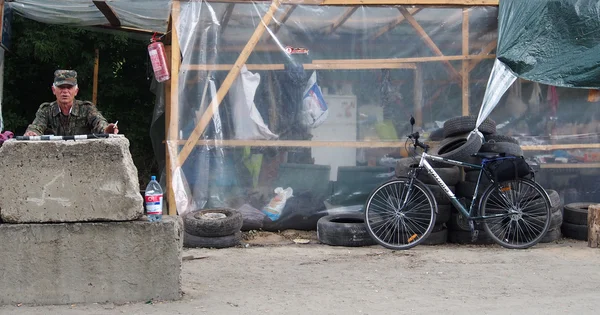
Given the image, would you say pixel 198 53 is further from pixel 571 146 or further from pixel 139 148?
pixel 571 146

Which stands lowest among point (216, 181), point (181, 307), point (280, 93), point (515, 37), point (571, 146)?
point (181, 307)

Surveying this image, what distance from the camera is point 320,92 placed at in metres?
8.62

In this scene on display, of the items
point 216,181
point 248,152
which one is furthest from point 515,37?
point 216,181

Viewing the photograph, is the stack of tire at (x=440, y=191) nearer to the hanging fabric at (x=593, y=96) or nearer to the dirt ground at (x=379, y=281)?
the dirt ground at (x=379, y=281)

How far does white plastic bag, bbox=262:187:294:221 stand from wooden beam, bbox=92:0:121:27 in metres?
3.30

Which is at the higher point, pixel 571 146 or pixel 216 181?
pixel 571 146

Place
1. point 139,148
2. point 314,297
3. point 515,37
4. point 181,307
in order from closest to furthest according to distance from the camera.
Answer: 1. point 181,307
2. point 314,297
3. point 515,37
4. point 139,148

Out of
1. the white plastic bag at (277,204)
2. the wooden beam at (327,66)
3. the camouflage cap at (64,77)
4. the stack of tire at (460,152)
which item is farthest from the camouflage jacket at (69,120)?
the stack of tire at (460,152)

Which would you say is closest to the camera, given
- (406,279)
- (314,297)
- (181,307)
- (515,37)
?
(181,307)

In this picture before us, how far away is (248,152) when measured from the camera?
28.1 feet

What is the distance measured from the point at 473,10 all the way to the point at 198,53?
3.75 meters

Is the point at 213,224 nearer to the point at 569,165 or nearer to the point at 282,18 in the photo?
the point at 282,18

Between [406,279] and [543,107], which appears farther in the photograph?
[543,107]

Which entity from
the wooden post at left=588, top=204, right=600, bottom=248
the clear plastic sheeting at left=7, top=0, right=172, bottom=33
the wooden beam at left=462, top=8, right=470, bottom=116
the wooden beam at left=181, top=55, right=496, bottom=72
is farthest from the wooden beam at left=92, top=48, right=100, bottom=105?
the wooden post at left=588, top=204, right=600, bottom=248
